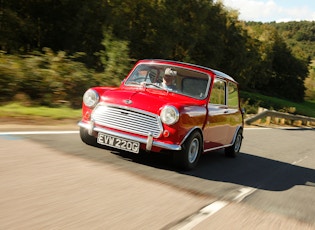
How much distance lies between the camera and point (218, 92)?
7.47 metres

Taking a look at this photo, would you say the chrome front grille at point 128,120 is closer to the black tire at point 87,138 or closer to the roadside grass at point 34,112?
the black tire at point 87,138

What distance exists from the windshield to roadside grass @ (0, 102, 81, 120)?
3.10 metres

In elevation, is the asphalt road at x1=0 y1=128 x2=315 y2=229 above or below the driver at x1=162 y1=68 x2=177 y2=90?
below

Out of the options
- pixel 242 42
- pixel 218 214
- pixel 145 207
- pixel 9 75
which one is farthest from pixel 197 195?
pixel 242 42

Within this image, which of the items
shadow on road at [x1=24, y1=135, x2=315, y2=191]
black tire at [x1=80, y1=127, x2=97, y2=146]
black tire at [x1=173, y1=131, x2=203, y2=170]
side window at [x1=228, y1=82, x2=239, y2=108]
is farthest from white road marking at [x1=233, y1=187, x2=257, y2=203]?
side window at [x1=228, y1=82, x2=239, y2=108]

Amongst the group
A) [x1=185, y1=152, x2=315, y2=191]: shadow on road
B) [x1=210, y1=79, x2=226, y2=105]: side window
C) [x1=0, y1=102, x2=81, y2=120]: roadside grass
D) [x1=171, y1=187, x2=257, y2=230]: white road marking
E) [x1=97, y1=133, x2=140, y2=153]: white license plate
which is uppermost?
[x1=210, y1=79, x2=226, y2=105]: side window

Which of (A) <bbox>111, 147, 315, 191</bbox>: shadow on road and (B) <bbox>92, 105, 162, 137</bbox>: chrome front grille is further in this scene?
(A) <bbox>111, 147, 315, 191</bbox>: shadow on road

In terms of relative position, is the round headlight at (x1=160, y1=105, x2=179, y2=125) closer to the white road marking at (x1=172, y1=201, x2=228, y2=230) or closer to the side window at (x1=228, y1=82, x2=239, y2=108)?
the white road marking at (x1=172, y1=201, x2=228, y2=230)

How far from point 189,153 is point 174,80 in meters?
1.44

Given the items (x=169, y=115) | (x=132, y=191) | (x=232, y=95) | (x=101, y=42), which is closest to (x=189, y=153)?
(x=169, y=115)

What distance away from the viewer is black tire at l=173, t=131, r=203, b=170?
5965mm

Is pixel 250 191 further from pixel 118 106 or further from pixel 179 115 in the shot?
pixel 118 106

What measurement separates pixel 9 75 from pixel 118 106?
6122mm

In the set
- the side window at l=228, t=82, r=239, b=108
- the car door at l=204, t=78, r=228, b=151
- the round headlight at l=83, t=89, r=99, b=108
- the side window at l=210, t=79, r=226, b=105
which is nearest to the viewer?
the round headlight at l=83, t=89, r=99, b=108
